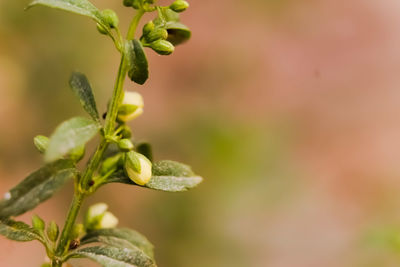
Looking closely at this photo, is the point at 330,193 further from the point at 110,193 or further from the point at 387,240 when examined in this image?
the point at 387,240

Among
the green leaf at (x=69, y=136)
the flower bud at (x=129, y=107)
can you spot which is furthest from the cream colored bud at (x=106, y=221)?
the green leaf at (x=69, y=136)

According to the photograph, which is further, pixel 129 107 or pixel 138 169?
pixel 129 107

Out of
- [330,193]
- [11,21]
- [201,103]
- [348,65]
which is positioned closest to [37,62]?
[11,21]

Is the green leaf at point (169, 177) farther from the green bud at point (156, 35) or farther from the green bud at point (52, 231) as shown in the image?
the green bud at point (156, 35)

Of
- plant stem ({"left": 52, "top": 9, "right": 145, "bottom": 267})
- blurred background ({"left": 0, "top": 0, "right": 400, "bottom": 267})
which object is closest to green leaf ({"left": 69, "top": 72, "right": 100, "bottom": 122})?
plant stem ({"left": 52, "top": 9, "right": 145, "bottom": 267})

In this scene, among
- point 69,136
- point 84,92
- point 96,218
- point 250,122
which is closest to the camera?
point 69,136

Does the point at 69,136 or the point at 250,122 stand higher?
the point at 250,122

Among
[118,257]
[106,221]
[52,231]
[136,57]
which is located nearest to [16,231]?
[52,231]

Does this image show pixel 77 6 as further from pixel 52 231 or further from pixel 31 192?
pixel 52 231
